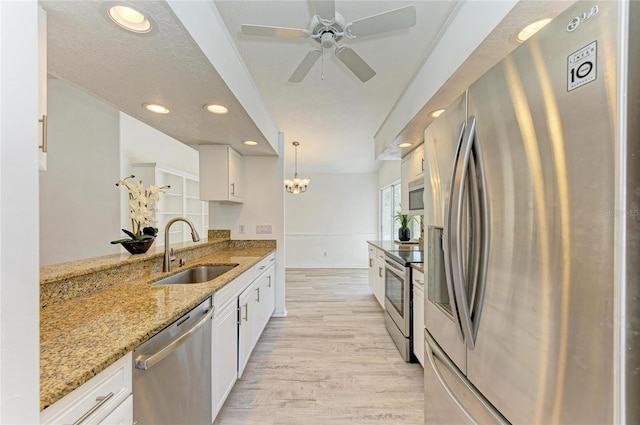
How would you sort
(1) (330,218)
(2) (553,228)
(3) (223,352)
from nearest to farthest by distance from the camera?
(2) (553,228)
(3) (223,352)
(1) (330,218)

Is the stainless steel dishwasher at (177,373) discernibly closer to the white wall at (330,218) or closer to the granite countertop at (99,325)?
the granite countertop at (99,325)

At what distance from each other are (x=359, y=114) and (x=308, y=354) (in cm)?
274

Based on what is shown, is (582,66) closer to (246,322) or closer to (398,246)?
(246,322)

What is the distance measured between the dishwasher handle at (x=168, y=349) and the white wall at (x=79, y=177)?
9.70 ft

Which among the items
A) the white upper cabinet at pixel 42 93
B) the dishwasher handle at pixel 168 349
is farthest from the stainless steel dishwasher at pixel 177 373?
the white upper cabinet at pixel 42 93

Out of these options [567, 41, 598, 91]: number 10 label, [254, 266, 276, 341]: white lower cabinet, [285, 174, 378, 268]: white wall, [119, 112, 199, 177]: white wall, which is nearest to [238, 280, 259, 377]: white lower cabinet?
[254, 266, 276, 341]: white lower cabinet

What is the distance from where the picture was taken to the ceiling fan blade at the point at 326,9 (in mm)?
1250

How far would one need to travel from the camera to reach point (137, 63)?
132cm

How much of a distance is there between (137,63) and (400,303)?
8.65 feet

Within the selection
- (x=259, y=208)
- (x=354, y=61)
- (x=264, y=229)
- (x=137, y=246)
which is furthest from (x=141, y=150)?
(x=354, y=61)

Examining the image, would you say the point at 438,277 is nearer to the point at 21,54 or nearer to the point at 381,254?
the point at 21,54

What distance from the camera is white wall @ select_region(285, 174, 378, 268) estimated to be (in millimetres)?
6465

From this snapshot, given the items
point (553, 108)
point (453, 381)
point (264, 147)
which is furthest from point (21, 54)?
point (264, 147)

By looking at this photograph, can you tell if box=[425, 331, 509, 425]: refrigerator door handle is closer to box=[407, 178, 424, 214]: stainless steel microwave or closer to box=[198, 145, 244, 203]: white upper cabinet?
box=[407, 178, 424, 214]: stainless steel microwave
